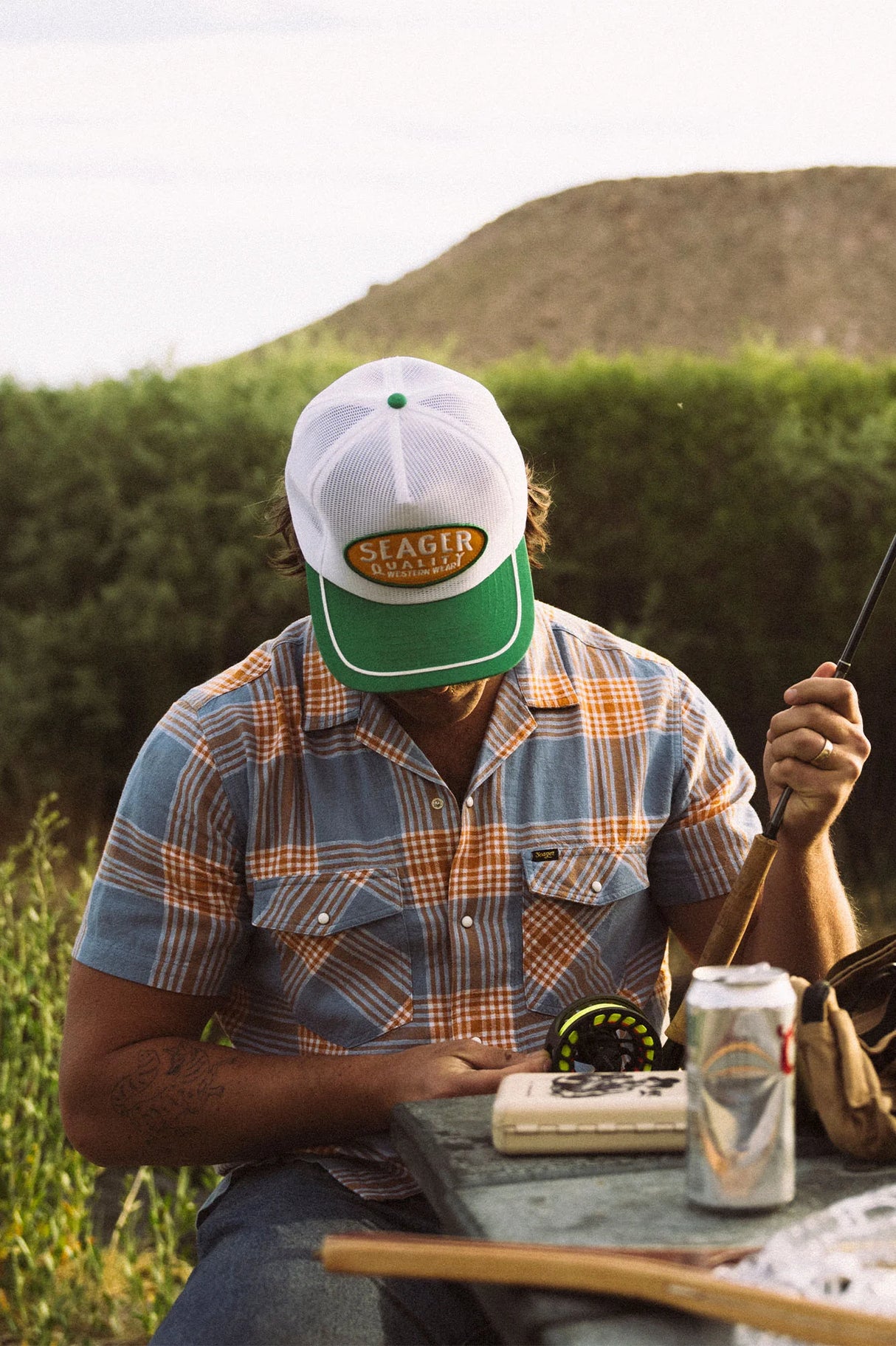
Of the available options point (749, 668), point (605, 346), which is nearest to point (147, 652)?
point (749, 668)

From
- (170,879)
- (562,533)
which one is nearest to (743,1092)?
(170,879)

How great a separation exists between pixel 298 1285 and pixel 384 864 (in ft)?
2.02

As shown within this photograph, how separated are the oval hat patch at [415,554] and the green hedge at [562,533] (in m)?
4.58

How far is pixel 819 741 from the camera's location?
197 centimetres

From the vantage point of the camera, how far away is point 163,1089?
6.89ft

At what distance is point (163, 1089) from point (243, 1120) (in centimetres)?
12

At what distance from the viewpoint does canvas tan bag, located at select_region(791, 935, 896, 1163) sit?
1.47 m

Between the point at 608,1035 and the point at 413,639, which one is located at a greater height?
the point at 413,639

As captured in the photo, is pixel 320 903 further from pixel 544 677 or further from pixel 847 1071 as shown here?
pixel 847 1071

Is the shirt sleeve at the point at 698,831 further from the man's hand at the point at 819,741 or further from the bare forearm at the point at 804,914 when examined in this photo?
the man's hand at the point at 819,741

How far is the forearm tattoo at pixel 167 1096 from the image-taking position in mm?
2098

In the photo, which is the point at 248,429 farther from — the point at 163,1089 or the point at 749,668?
the point at 163,1089

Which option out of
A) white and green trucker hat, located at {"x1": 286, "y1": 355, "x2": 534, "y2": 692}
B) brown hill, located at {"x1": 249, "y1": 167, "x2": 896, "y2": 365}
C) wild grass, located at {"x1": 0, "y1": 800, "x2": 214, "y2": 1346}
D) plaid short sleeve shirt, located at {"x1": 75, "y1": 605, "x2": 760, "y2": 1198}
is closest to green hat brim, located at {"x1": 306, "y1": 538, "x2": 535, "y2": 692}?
white and green trucker hat, located at {"x1": 286, "y1": 355, "x2": 534, "y2": 692}

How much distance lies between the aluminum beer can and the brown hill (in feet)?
114
